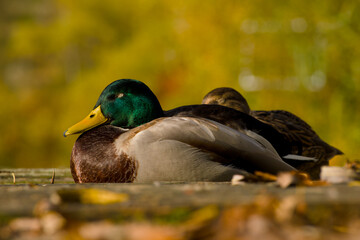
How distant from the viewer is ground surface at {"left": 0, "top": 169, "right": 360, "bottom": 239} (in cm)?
129

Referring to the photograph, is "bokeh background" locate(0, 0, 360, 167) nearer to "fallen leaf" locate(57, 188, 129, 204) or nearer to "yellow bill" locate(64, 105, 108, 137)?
"yellow bill" locate(64, 105, 108, 137)

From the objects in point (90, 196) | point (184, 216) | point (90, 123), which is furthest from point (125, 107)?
point (184, 216)

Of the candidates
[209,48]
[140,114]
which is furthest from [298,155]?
[209,48]

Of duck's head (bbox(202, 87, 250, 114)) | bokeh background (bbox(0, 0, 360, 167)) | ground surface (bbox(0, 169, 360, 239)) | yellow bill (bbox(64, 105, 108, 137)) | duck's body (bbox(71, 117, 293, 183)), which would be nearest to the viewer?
ground surface (bbox(0, 169, 360, 239))

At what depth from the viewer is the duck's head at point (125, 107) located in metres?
3.51

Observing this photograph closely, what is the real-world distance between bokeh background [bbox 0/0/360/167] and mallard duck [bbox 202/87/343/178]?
4.40 metres

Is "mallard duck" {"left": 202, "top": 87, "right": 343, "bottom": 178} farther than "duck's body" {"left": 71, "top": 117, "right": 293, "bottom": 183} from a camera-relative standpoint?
Yes

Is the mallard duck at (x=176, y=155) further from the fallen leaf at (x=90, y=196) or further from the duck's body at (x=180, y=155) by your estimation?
the fallen leaf at (x=90, y=196)

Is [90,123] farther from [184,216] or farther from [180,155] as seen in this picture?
[184,216]

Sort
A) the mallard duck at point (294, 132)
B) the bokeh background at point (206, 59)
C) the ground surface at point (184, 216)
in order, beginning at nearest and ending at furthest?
the ground surface at point (184, 216), the mallard duck at point (294, 132), the bokeh background at point (206, 59)

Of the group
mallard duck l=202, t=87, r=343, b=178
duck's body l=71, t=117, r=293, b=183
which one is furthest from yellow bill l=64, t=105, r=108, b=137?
mallard duck l=202, t=87, r=343, b=178

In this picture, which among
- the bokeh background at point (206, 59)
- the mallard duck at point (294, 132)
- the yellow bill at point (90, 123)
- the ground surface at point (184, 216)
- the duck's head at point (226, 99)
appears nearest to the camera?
the ground surface at point (184, 216)

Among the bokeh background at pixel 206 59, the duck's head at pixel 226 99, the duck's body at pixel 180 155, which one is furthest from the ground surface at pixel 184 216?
the bokeh background at pixel 206 59

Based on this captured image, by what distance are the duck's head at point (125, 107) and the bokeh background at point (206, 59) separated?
5542 mm
